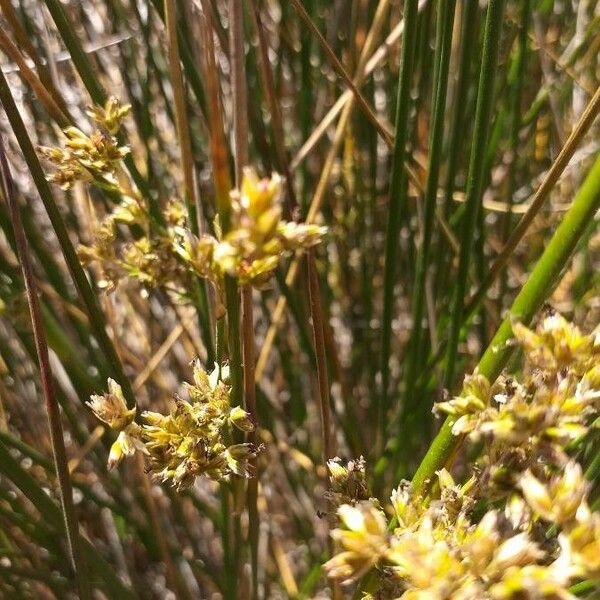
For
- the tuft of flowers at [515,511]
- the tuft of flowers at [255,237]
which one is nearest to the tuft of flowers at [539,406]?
the tuft of flowers at [515,511]

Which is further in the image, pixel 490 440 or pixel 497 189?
pixel 497 189

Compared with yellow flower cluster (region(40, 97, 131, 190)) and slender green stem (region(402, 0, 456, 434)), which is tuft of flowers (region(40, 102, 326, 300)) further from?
slender green stem (region(402, 0, 456, 434))

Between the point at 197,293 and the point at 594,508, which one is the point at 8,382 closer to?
the point at 197,293

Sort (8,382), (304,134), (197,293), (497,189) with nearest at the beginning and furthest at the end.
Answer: (197,293)
(304,134)
(8,382)
(497,189)

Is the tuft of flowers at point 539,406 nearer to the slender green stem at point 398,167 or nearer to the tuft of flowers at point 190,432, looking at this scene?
the tuft of flowers at point 190,432

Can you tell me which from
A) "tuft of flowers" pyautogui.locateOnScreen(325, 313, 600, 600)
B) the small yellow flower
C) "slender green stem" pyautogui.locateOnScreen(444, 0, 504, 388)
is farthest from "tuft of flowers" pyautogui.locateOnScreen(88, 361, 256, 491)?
"slender green stem" pyautogui.locateOnScreen(444, 0, 504, 388)

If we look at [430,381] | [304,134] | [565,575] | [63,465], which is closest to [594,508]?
[430,381]
